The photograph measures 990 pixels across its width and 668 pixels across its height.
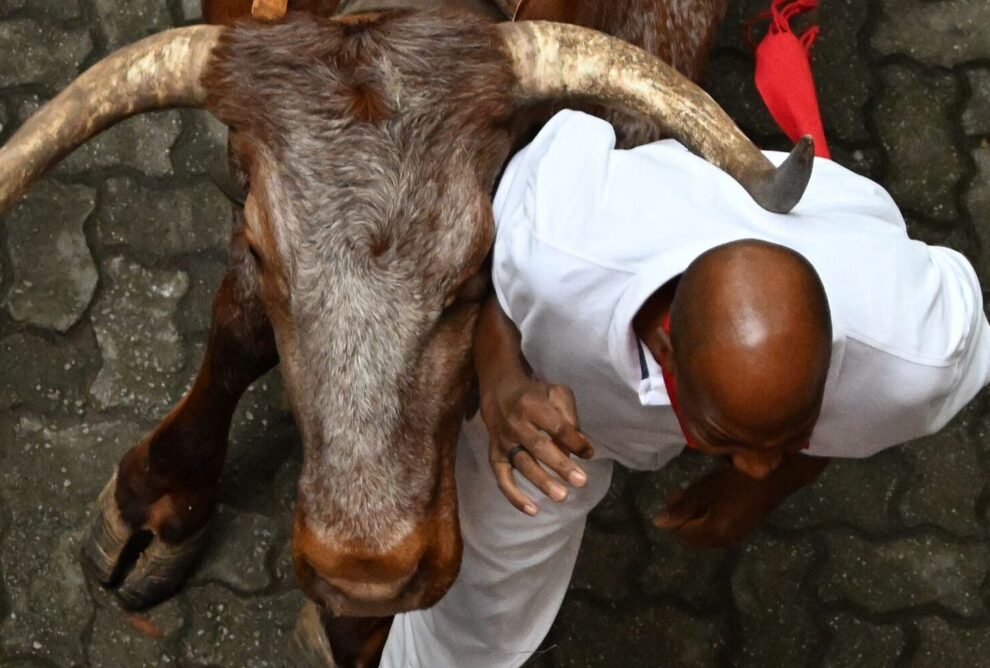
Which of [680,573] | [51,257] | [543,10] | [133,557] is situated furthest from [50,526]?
[543,10]

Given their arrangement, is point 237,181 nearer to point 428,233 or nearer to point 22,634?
point 428,233

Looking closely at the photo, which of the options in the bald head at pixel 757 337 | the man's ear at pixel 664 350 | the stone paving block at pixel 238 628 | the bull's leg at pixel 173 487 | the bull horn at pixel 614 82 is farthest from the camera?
the stone paving block at pixel 238 628

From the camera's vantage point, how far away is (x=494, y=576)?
2.58m

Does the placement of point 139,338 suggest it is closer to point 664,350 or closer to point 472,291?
point 472,291

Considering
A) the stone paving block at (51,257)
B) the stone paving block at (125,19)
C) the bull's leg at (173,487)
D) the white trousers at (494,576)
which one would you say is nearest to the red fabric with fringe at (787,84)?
the white trousers at (494,576)

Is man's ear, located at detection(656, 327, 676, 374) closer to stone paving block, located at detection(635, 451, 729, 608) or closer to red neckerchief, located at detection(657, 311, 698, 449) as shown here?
red neckerchief, located at detection(657, 311, 698, 449)

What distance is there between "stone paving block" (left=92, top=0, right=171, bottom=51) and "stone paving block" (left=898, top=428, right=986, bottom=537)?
231cm

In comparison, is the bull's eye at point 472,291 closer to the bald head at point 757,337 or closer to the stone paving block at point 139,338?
the bald head at point 757,337

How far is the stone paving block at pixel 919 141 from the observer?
12.1ft

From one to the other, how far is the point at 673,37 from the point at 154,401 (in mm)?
1617

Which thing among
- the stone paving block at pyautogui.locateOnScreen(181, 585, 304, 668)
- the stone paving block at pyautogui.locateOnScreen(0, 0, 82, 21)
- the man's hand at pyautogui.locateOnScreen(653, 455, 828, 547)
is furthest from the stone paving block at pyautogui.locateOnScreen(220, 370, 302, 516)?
the man's hand at pyautogui.locateOnScreen(653, 455, 828, 547)

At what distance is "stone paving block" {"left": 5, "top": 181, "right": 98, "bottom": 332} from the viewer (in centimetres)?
350

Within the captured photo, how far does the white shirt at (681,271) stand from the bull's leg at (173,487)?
1.00 meters

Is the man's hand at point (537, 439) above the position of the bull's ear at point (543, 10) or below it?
below
